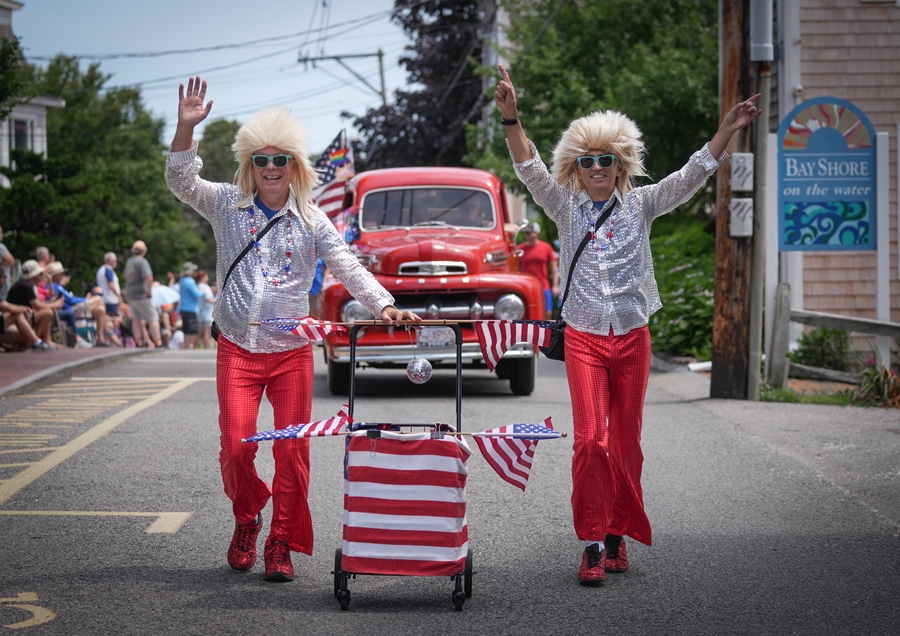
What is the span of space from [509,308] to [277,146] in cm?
662

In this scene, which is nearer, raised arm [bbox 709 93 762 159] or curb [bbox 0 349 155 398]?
raised arm [bbox 709 93 762 159]

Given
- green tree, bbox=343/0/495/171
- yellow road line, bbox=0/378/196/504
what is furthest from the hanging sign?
green tree, bbox=343/0/495/171

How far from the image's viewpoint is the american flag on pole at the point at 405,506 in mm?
4902

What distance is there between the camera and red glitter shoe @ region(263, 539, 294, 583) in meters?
5.30

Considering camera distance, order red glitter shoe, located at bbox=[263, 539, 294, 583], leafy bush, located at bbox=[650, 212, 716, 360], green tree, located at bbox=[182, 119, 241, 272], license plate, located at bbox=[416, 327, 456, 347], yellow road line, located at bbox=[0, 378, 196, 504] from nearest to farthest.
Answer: red glitter shoe, located at bbox=[263, 539, 294, 583]
yellow road line, located at bbox=[0, 378, 196, 504]
license plate, located at bbox=[416, 327, 456, 347]
leafy bush, located at bbox=[650, 212, 716, 360]
green tree, located at bbox=[182, 119, 241, 272]

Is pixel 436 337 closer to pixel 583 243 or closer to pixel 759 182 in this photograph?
pixel 759 182

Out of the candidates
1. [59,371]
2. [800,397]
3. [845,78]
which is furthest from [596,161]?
[845,78]

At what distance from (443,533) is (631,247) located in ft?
5.32

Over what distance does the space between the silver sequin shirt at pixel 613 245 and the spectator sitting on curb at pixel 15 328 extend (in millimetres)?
13221

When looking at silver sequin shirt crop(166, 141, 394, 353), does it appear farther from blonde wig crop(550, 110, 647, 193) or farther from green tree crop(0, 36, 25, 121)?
green tree crop(0, 36, 25, 121)

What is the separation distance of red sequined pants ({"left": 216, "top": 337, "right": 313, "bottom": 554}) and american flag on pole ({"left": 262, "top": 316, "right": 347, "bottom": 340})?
19cm

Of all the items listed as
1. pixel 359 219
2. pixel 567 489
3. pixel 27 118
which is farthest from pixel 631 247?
pixel 27 118

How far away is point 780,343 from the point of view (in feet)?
41.4

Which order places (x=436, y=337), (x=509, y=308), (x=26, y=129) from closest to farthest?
(x=436, y=337), (x=509, y=308), (x=26, y=129)
